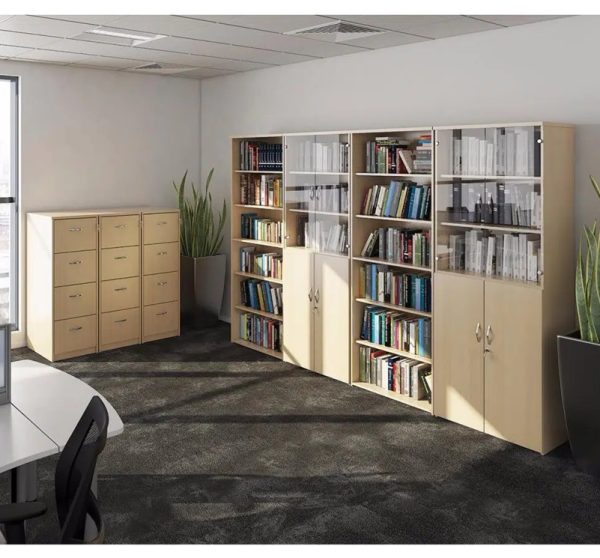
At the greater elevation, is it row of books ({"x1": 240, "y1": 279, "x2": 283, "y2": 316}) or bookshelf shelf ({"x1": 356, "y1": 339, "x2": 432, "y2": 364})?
row of books ({"x1": 240, "y1": 279, "x2": 283, "y2": 316})

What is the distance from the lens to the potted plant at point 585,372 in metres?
4.03

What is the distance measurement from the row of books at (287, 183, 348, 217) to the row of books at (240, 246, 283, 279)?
0.63 meters

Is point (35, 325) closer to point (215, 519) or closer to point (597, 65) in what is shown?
point (215, 519)

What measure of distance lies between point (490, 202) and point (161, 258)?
357 cm

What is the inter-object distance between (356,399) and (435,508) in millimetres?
1818

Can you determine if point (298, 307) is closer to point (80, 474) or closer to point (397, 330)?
point (397, 330)

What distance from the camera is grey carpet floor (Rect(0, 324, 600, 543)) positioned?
3492 millimetres

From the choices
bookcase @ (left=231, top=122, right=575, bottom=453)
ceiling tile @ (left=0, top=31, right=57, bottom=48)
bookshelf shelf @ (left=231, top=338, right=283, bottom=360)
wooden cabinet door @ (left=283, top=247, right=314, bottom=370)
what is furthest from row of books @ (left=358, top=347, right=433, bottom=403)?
ceiling tile @ (left=0, top=31, right=57, bottom=48)

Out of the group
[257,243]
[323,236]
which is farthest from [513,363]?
[257,243]

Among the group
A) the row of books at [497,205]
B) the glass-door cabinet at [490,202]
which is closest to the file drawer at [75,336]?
the glass-door cabinet at [490,202]

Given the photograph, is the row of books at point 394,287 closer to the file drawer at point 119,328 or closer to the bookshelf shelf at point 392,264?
the bookshelf shelf at point 392,264

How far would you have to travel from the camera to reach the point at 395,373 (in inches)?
217

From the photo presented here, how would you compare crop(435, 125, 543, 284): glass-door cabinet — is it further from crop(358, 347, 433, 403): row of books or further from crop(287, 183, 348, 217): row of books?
crop(287, 183, 348, 217): row of books

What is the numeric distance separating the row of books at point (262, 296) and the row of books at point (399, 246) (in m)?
1.26
